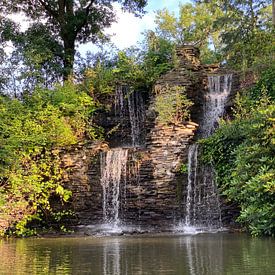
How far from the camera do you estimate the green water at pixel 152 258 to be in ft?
18.6

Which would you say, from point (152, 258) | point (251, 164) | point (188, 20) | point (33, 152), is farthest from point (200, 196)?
point (188, 20)

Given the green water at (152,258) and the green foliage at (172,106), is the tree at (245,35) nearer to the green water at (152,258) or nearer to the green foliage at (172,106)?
the green foliage at (172,106)

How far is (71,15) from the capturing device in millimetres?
24344

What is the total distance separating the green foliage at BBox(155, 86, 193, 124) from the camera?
14656 millimetres

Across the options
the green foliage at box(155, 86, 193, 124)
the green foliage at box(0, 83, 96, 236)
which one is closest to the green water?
the green foliage at box(0, 83, 96, 236)

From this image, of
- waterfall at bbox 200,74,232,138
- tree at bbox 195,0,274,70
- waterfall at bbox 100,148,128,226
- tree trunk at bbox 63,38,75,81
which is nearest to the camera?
waterfall at bbox 100,148,128,226

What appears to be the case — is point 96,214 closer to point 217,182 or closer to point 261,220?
point 217,182

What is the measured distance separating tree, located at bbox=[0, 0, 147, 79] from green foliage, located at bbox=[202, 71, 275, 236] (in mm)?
12765

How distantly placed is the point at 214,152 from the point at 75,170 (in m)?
4.08

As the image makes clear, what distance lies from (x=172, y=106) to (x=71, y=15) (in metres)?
11.5

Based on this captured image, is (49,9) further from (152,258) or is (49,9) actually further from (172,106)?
(152,258)

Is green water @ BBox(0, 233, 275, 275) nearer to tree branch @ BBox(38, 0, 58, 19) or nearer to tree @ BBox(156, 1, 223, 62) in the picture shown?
tree branch @ BBox(38, 0, 58, 19)

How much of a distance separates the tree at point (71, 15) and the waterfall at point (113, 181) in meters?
10.5

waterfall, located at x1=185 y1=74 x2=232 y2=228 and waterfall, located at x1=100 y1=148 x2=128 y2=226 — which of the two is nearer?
waterfall, located at x1=185 y1=74 x2=232 y2=228
